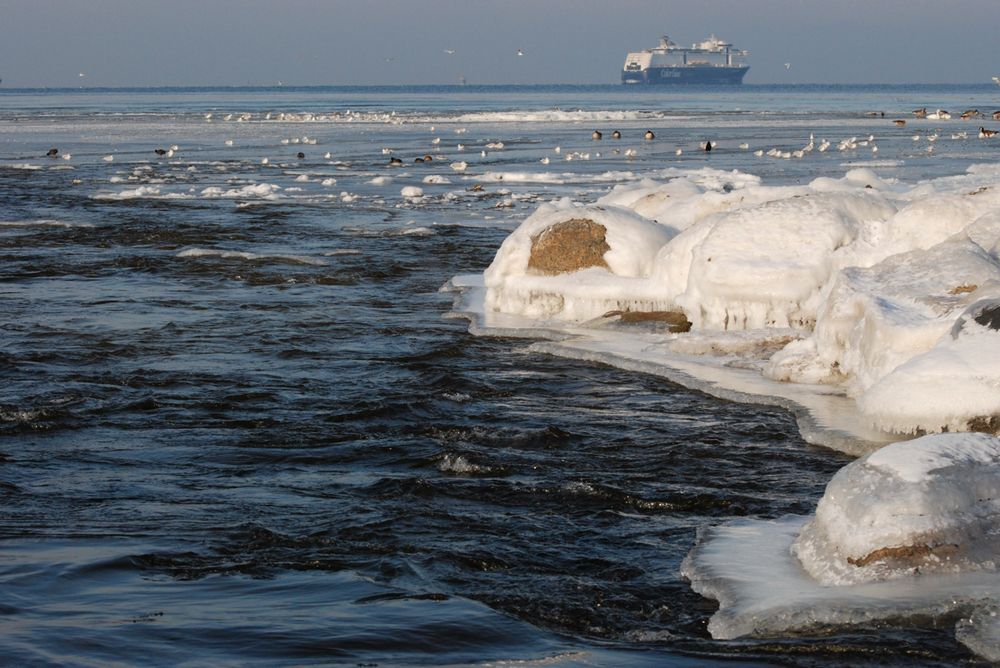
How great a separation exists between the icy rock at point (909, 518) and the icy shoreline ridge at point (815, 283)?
77.2 inches

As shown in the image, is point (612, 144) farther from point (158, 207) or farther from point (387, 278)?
point (387, 278)

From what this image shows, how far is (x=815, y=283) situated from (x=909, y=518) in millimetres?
5789

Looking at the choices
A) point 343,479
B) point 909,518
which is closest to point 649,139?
point 343,479

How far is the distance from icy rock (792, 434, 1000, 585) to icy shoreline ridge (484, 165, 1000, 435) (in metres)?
1.96

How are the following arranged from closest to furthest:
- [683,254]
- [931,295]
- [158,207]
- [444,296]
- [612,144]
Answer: [931,295], [683,254], [444,296], [158,207], [612,144]

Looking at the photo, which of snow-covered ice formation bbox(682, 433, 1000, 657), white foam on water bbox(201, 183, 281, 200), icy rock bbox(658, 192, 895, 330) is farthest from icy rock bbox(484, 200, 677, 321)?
→ white foam on water bbox(201, 183, 281, 200)

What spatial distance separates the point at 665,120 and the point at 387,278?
55825 millimetres

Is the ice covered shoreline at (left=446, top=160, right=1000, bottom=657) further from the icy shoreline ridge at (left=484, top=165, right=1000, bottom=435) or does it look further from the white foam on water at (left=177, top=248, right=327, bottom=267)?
the white foam on water at (left=177, top=248, right=327, bottom=267)

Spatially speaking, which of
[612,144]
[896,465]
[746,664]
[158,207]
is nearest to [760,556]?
[896,465]

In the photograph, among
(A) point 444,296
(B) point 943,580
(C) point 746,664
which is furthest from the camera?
(A) point 444,296

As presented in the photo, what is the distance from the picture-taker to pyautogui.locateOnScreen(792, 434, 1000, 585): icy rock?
606cm

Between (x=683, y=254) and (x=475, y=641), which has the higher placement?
(x=683, y=254)

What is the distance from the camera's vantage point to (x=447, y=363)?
38.9 ft

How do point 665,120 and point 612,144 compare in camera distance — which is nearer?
point 612,144
